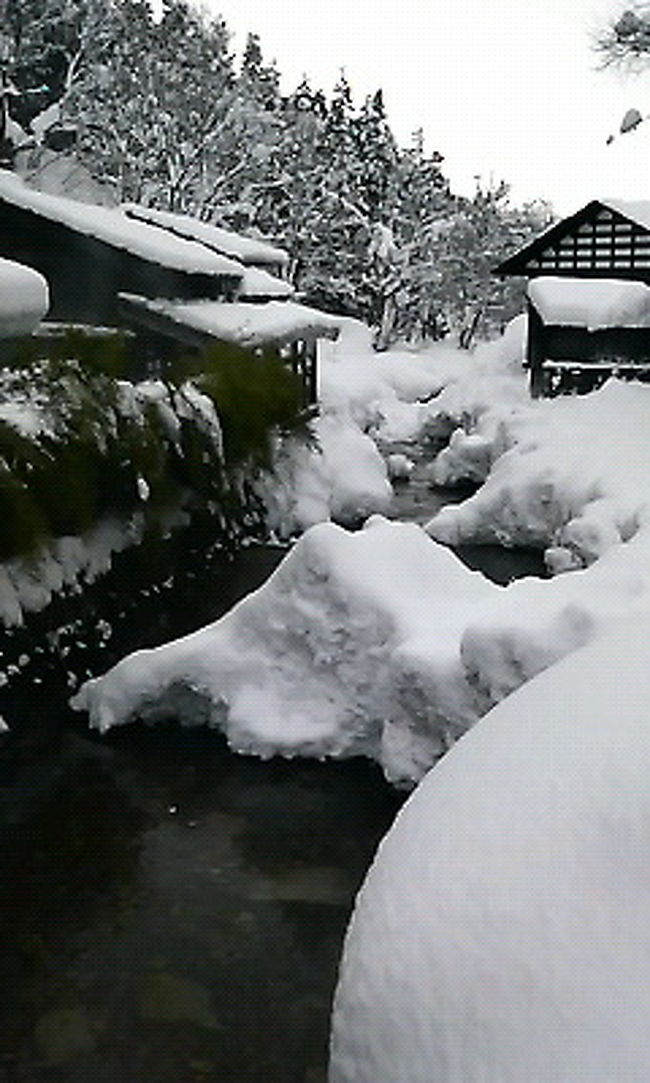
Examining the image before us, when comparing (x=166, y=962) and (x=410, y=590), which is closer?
(x=166, y=962)

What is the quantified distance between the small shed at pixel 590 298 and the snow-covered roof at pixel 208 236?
7.08 m

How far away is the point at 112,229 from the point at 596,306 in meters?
10.0

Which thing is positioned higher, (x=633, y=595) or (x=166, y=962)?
(x=633, y=595)

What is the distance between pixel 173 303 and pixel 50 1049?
15180 mm

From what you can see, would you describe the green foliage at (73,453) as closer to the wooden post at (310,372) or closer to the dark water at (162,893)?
the dark water at (162,893)

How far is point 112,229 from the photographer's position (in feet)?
60.7

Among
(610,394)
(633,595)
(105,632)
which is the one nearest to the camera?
(633,595)

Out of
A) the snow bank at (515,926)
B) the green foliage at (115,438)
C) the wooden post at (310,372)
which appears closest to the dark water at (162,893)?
the green foliage at (115,438)

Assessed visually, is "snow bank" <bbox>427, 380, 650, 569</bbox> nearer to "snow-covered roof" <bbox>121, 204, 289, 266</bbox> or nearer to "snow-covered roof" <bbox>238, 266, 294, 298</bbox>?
"snow-covered roof" <bbox>238, 266, 294, 298</bbox>

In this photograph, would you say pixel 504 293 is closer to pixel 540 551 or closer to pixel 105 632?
pixel 540 551

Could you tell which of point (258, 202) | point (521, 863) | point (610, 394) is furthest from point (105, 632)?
point (258, 202)

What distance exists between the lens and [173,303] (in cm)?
1958

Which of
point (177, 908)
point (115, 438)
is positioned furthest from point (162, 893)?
point (115, 438)

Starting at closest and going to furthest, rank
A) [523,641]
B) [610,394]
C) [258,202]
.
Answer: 1. [523,641]
2. [610,394]
3. [258,202]
